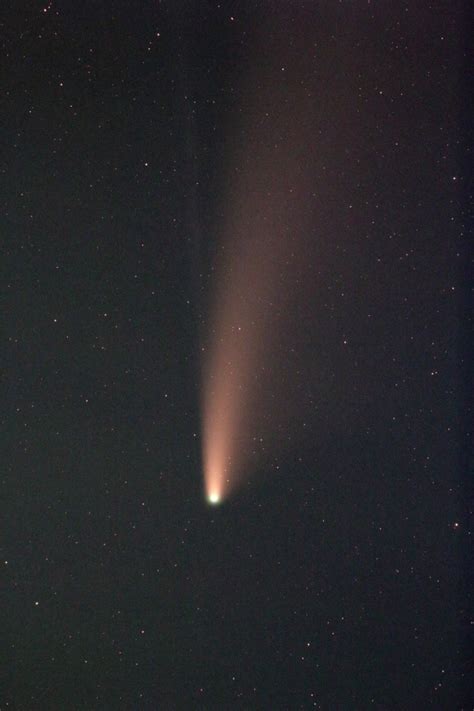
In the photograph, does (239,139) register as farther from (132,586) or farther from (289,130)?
(132,586)

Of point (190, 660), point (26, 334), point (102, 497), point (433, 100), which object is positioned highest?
point (433, 100)

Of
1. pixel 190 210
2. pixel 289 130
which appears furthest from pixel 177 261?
pixel 289 130

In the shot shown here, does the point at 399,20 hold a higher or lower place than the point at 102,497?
higher

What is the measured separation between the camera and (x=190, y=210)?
2.07 feet

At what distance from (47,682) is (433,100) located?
0.61 metres

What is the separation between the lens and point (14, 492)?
654mm

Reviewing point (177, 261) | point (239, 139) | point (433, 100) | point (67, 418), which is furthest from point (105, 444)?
point (433, 100)

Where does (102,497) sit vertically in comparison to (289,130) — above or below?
below

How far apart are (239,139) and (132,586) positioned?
401mm

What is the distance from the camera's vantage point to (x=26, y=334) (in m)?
0.64

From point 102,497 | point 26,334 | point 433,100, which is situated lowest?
point 102,497

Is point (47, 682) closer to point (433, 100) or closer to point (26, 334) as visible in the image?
point (26, 334)

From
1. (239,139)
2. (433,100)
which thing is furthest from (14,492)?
(433,100)

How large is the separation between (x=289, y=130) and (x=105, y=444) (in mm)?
315
